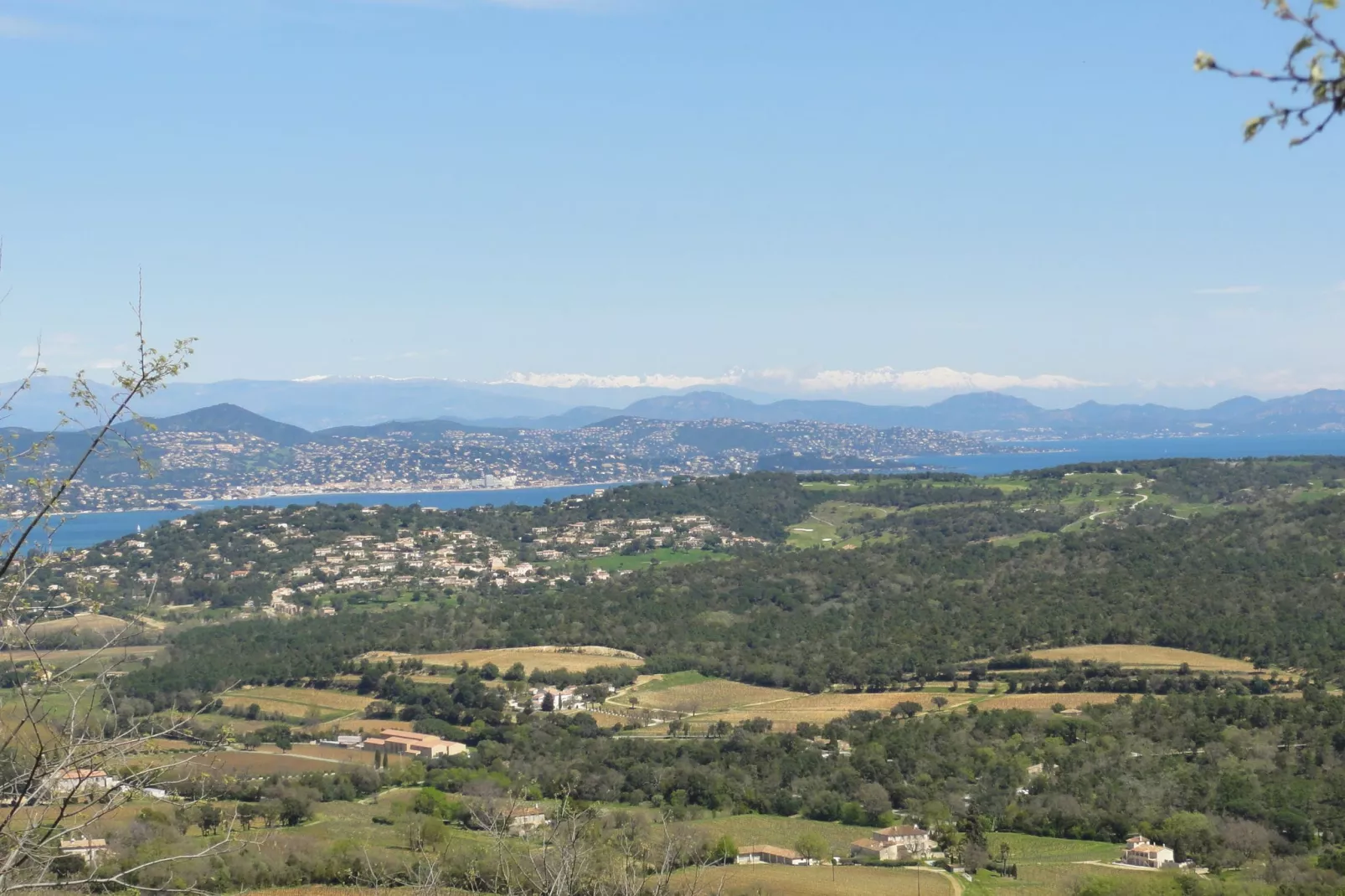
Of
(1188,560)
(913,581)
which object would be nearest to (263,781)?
(913,581)

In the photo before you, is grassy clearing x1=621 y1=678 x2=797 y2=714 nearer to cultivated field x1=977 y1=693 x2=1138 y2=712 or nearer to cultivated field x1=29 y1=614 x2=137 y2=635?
cultivated field x1=977 y1=693 x2=1138 y2=712

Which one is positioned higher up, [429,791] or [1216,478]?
[1216,478]

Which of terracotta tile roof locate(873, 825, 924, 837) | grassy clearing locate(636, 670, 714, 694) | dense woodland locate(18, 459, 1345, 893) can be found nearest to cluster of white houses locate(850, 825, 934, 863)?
terracotta tile roof locate(873, 825, 924, 837)

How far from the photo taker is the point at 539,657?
48.6 m

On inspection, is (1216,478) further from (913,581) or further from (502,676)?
(502,676)

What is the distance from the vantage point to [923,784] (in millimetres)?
30453

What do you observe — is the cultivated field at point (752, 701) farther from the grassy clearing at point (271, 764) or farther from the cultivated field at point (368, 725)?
the grassy clearing at point (271, 764)

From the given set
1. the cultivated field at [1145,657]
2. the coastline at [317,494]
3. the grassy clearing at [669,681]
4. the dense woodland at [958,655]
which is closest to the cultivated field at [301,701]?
the dense woodland at [958,655]

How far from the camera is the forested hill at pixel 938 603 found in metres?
44.7

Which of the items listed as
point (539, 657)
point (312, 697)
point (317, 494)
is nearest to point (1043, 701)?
point (539, 657)

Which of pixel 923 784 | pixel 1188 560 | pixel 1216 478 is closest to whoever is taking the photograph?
pixel 923 784

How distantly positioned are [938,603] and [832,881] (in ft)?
108

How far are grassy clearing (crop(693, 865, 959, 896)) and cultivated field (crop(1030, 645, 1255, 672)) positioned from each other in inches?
784

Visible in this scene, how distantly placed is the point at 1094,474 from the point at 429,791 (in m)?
65.7
